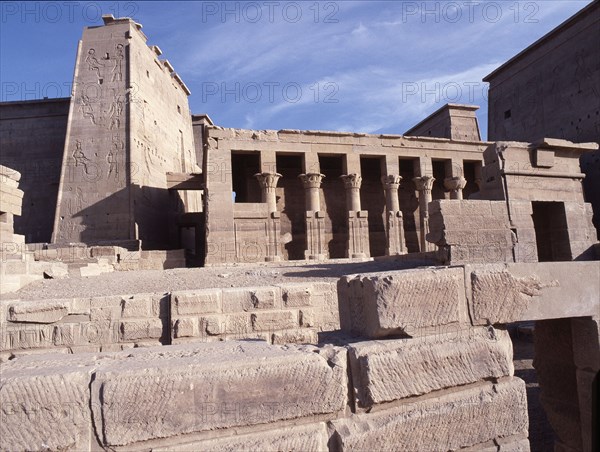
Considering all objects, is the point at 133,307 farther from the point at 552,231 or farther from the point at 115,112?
the point at 115,112

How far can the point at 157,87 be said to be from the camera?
802 inches

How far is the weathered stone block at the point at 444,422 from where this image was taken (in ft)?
7.23

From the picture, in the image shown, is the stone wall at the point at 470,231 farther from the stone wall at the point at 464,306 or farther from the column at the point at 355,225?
the column at the point at 355,225

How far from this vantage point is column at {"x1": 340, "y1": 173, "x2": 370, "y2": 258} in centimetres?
1510

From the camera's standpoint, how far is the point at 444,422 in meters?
2.42

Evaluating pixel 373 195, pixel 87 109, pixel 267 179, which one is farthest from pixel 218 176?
pixel 373 195

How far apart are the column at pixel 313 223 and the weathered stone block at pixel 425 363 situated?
38.1 feet

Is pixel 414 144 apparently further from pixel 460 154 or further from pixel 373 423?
pixel 373 423

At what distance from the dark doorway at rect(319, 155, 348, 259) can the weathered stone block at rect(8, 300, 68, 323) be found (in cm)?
1367

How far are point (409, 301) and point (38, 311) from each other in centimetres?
391

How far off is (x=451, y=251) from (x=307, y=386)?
5022 mm

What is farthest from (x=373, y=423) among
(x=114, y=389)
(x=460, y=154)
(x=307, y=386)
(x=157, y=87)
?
(x=157, y=87)

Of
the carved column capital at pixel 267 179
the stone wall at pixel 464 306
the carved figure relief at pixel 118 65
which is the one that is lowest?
the stone wall at pixel 464 306

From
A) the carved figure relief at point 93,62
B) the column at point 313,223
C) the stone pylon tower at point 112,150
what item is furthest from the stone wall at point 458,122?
the carved figure relief at point 93,62
